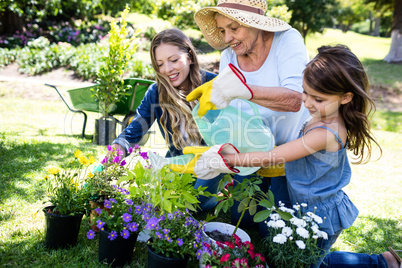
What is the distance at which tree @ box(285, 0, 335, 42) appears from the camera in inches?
478

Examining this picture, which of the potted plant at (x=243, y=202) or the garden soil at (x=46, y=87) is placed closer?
the potted plant at (x=243, y=202)

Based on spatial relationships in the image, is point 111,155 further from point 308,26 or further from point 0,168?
point 308,26

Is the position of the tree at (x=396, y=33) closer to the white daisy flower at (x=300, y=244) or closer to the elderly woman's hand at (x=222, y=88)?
the elderly woman's hand at (x=222, y=88)

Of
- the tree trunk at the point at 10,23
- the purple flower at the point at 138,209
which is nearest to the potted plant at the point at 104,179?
the purple flower at the point at 138,209

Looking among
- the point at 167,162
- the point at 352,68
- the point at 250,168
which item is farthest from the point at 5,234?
the point at 352,68

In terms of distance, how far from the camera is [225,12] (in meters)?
1.78

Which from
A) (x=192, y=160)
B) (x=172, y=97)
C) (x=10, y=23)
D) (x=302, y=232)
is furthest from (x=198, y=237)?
(x=10, y=23)

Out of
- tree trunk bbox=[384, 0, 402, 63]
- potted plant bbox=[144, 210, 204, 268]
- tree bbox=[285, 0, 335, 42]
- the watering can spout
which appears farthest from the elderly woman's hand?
tree trunk bbox=[384, 0, 402, 63]

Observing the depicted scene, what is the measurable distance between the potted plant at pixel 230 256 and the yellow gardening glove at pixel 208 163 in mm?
321

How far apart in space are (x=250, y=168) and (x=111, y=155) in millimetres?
804

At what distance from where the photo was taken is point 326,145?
1.62 metres

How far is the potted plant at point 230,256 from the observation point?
141cm

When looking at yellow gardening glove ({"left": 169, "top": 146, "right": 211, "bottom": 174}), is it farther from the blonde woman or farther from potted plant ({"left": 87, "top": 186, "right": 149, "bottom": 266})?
the blonde woman

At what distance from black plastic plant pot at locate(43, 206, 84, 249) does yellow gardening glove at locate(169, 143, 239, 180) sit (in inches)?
23.7
